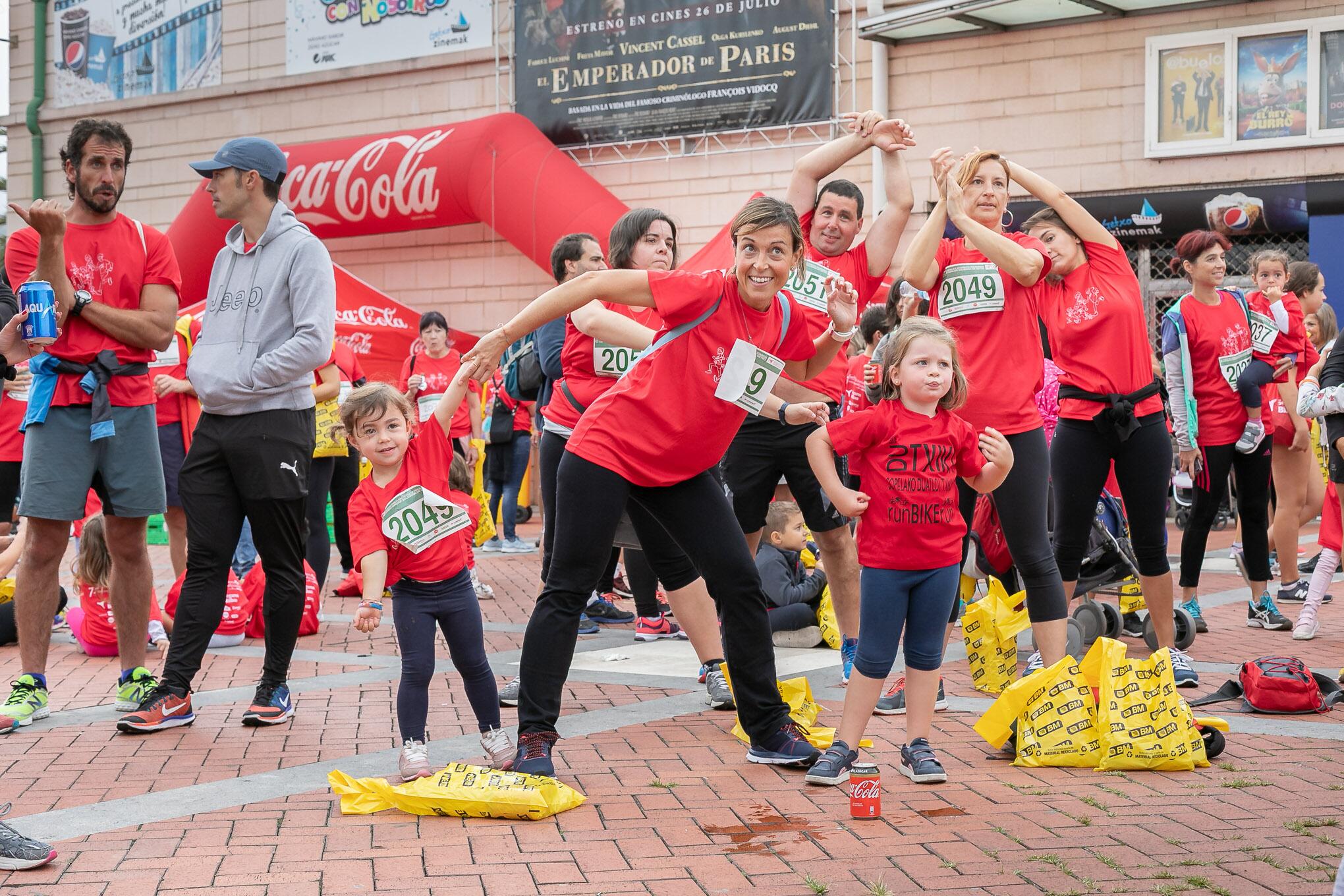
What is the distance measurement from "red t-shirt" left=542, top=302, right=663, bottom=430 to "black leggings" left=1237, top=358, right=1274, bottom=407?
10.3 ft

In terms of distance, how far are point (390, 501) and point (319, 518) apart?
4.44 metres

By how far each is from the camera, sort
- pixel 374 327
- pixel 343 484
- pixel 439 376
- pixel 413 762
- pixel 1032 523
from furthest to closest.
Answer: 1. pixel 374 327
2. pixel 439 376
3. pixel 343 484
4. pixel 1032 523
5. pixel 413 762

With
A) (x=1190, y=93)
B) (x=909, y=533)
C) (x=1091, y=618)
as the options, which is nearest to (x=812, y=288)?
(x=909, y=533)

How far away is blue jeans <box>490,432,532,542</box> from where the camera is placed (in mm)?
12414

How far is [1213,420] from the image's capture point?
25.0 feet

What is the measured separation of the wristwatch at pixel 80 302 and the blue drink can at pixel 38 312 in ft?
1.13

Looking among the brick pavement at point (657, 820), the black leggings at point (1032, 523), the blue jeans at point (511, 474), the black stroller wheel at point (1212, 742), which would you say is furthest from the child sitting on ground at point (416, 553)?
the blue jeans at point (511, 474)

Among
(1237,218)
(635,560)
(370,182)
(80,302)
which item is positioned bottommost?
(635,560)

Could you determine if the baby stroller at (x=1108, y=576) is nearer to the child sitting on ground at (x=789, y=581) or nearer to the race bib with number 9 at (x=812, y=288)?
the child sitting on ground at (x=789, y=581)

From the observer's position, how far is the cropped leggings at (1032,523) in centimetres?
527

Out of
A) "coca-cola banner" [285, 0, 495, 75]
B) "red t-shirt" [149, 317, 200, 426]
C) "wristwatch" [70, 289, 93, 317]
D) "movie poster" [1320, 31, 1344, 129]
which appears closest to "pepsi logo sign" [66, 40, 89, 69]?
"coca-cola banner" [285, 0, 495, 75]

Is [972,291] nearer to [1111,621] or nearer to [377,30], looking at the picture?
[1111,621]

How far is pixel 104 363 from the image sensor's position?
556 cm

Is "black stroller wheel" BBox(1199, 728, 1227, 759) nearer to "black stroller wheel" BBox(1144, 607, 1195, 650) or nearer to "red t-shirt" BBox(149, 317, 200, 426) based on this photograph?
"black stroller wheel" BBox(1144, 607, 1195, 650)
